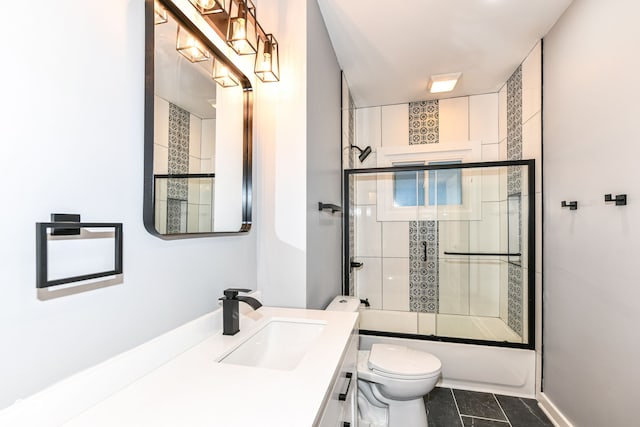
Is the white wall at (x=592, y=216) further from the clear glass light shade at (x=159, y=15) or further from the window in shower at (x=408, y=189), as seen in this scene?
the clear glass light shade at (x=159, y=15)

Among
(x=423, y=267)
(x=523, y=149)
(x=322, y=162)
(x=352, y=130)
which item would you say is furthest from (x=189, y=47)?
(x=423, y=267)

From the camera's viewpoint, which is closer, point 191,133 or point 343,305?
point 191,133

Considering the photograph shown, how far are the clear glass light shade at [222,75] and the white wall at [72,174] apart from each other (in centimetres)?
39

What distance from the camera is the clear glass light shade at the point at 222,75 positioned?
1217 millimetres

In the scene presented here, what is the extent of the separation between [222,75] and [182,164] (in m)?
0.48

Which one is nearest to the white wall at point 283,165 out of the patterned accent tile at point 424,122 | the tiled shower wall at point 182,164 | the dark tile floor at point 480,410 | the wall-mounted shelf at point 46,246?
the tiled shower wall at point 182,164

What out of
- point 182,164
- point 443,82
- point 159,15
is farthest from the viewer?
point 443,82

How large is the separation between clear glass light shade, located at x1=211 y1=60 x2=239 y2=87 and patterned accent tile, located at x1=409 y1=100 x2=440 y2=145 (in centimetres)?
234

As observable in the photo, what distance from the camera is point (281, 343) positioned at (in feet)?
3.94

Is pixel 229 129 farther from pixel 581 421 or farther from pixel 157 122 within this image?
pixel 581 421

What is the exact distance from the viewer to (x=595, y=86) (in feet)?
5.00

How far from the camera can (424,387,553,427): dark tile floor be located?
6.21ft

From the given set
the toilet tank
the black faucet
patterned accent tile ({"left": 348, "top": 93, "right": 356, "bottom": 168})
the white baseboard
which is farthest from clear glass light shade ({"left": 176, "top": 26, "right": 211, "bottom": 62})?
the white baseboard

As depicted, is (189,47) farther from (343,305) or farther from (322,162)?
(343,305)
